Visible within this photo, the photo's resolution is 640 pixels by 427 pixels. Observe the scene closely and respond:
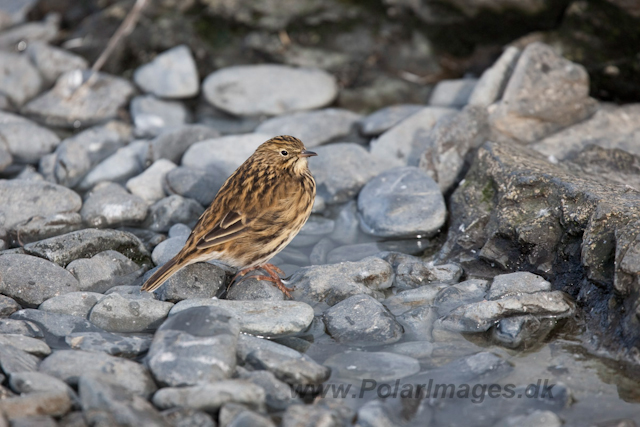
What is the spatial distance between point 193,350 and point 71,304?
1593 mm

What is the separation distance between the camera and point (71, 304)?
566 centimetres

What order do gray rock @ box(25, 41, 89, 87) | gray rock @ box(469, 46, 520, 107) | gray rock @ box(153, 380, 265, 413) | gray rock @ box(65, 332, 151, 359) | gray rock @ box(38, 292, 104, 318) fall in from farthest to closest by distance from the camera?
gray rock @ box(25, 41, 89, 87), gray rock @ box(469, 46, 520, 107), gray rock @ box(38, 292, 104, 318), gray rock @ box(65, 332, 151, 359), gray rock @ box(153, 380, 265, 413)

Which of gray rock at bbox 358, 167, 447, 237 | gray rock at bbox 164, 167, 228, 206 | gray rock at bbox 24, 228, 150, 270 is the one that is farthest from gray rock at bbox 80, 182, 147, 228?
gray rock at bbox 358, 167, 447, 237

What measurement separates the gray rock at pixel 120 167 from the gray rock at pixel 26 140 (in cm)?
102

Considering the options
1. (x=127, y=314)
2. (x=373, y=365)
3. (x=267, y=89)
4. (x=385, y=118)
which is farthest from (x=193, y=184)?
(x=373, y=365)

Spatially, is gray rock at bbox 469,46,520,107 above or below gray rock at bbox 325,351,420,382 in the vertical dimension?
above

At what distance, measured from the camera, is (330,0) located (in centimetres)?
1023

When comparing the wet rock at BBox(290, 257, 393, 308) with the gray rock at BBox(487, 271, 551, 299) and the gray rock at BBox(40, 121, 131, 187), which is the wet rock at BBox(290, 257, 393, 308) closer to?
the gray rock at BBox(487, 271, 551, 299)

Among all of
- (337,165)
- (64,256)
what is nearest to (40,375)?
(64,256)

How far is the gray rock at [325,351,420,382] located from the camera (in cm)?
491

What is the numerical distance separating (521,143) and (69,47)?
23.5ft

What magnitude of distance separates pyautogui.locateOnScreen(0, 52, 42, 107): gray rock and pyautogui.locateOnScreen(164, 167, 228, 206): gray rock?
3.60 metres

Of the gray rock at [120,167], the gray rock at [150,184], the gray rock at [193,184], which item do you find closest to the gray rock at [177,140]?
the gray rock at [120,167]

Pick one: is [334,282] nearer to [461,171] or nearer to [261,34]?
[461,171]
